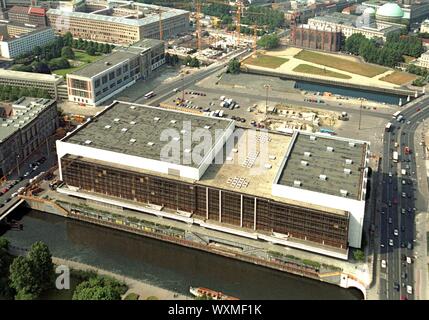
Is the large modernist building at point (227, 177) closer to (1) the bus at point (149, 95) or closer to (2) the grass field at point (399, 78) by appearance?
(1) the bus at point (149, 95)

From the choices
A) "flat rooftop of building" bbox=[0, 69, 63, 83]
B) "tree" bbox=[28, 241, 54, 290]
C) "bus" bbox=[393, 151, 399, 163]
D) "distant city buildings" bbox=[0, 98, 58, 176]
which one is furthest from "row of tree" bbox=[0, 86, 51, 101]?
"bus" bbox=[393, 151, 399, 163]

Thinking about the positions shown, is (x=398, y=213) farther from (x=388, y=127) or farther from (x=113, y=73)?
(x=113, y=73)

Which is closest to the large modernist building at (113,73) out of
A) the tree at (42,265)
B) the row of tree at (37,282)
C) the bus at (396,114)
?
the row of tree at (37,282)

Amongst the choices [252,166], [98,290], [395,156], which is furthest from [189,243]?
[395,156]

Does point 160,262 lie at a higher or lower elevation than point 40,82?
lower

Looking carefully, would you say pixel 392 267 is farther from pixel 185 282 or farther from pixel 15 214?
pixel 15 214

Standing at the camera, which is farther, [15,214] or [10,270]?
[15,214]

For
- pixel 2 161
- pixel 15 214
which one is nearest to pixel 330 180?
pixel 15 214
